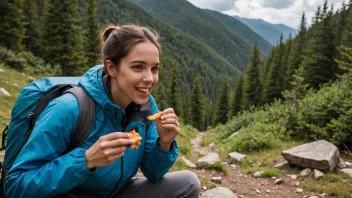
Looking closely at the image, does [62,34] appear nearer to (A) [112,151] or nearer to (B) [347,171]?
(B) [347,171]

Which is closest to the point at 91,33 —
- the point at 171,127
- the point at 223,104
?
the point at 171,127

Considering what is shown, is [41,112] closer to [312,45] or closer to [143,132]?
[143,132]

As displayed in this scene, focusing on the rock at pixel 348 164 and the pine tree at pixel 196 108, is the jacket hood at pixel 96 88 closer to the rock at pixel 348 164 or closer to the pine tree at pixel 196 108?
the rock at pixel 348 164

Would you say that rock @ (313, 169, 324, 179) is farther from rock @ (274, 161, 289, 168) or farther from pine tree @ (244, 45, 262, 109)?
pine tree @ (244, 45, 262, 109)

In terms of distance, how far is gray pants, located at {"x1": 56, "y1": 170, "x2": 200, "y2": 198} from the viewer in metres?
2.90

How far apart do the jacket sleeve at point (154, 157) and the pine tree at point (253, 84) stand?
3500cm

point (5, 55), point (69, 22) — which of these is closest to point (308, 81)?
point (69, 22)

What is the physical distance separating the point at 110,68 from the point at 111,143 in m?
0.85

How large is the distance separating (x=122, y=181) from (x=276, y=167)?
5354 millimetres

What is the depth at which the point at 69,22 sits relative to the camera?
2244 cm

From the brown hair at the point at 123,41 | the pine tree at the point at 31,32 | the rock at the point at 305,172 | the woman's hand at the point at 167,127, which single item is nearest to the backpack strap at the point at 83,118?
A: the brown hair at the point at 123,41

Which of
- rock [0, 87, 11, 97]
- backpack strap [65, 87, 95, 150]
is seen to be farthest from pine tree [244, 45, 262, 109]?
backpack strap [65, 87, 95, 150]

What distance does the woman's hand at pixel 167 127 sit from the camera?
8.30 feet

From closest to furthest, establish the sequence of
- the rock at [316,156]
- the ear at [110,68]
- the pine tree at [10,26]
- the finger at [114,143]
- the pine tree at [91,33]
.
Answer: the finger at [114,143] < the ear at [110,68] < the rock at [316,156] < the pine tree at [10,26] < the pine tree at [91,33]
